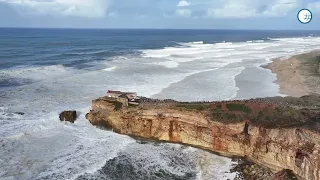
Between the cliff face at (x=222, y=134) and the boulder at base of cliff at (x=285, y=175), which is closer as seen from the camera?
the boulder at base of cliff at (x=285, y=175)

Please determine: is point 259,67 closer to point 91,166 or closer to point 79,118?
point 79,118

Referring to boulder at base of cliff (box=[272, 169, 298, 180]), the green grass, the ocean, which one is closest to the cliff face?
boulder at base of cliff (box=[272, 169, 298, 180])

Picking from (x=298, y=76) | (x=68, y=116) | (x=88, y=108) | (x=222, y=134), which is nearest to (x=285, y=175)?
(x=222, y=134)

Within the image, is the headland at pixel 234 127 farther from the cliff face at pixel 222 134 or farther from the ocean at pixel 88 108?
the ocean at pixel 88 108

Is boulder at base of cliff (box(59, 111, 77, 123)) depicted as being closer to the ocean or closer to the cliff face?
the ocean

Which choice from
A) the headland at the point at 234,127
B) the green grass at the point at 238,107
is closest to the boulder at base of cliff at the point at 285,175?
the headland at the point at 234,127
